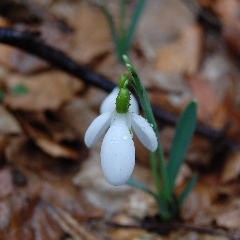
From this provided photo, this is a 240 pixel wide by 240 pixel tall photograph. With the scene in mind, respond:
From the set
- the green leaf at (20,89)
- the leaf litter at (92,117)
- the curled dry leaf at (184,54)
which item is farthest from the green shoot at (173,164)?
the curled dry leaf at (184,54)

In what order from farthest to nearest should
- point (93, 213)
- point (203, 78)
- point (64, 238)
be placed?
1. point (203, 78)
2. point (93, 213)
3. point (64, 238)

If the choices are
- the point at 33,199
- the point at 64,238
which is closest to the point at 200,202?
the point at 64,238

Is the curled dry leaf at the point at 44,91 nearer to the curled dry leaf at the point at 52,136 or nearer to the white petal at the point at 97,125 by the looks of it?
the curled dry leaf at the point at 52,136

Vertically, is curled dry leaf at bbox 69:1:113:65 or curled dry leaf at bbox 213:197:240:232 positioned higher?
curled dry leaf at bbox 69:1:113:65

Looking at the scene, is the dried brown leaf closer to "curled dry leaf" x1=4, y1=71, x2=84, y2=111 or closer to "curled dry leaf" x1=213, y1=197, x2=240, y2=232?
"curled dry leaf" x1=4, y1=71, x2=84, y2=111

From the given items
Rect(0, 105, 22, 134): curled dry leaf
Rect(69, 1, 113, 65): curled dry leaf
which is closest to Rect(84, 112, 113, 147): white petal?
Rect(0, 105, 22, 134): curled dry leaf

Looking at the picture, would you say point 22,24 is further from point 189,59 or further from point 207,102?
point 207,102
